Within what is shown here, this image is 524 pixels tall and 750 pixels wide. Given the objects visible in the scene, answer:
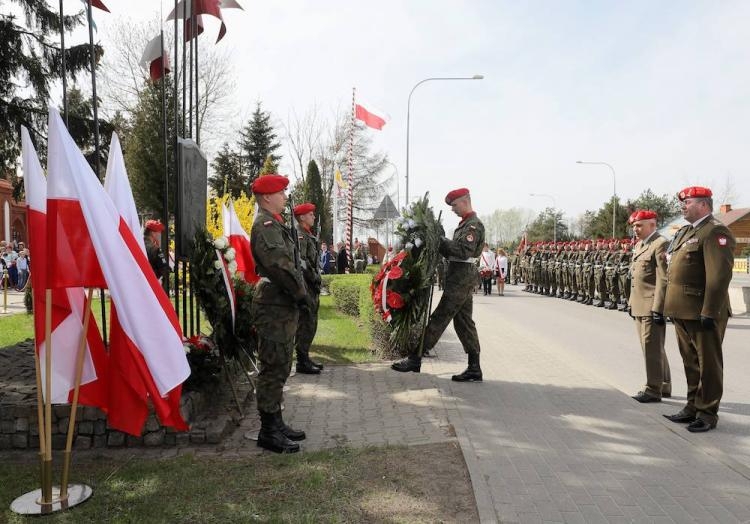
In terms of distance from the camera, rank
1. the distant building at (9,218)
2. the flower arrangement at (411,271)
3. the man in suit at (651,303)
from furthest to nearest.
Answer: the distant building at (9,218) → the flower arrangement at (411,271) → the man in suit at (651,303)

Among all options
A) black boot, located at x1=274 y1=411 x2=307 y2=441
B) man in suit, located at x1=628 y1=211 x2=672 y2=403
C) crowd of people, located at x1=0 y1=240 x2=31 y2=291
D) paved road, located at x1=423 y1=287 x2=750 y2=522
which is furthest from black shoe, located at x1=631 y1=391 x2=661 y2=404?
crowd of people, located at x1=0 y1=240 x2=31 y2=291

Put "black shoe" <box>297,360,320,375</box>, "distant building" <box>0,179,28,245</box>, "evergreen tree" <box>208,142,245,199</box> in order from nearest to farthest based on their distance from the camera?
"black shoe" <box>297,360,320,375</box>
"distant building" <box>0,179,28,245</box>
"evergreen tree" <box>208,142,245,199</box>

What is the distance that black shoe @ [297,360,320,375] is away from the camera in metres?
7.51

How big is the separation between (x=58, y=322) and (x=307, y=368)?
402cm

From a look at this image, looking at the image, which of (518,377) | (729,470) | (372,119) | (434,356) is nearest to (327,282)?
(372,119)

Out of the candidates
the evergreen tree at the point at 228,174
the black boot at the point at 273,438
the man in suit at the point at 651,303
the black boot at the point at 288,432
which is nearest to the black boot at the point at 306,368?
the black boot at the point at 288,432

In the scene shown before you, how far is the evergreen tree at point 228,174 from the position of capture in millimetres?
44906

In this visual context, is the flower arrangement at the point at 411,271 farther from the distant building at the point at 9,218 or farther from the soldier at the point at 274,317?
the distant building at the point at 9,218

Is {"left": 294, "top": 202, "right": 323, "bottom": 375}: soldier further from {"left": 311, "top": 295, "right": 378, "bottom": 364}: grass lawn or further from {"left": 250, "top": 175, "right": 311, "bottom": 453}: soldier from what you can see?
{"left": 250, "top": 175, "right": 311, "bottom": 453}: soldier

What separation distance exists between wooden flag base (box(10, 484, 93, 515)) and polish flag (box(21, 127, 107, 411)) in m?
0.56

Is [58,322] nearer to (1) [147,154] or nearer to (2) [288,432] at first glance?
(2) [288,432]

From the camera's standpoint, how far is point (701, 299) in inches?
203

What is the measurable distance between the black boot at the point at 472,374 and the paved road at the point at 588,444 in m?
0.16

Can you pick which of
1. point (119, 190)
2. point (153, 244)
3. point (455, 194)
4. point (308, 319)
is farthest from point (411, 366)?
point (153, 244)
